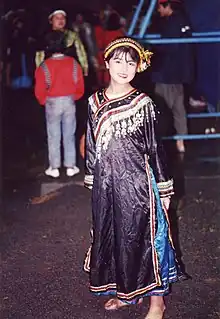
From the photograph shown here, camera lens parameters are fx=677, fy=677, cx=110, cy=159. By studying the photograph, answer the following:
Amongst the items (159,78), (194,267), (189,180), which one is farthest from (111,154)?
(159,78)

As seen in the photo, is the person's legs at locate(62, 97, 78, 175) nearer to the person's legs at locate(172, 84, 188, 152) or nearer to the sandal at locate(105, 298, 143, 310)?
the person's legs at locate(172, 84, 188, 152)

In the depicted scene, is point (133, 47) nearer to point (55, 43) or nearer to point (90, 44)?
point (55, 43)

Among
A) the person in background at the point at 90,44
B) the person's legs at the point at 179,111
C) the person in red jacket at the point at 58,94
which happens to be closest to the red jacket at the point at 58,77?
the person in red jacket at the point at 58,94

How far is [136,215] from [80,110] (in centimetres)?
688

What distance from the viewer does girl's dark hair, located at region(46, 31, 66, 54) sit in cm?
717

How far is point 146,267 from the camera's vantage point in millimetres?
4164

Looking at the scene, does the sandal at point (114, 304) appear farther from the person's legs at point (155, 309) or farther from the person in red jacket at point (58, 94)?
the person in red jacket at point (58, 94)

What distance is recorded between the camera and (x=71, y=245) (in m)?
5.71

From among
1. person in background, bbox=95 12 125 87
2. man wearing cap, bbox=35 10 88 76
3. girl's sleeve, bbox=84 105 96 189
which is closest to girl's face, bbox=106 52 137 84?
girl's sleeve, bbox=84 105 96 189

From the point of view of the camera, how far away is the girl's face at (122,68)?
13.3ft

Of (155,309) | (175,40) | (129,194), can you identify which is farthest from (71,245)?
(175,40)

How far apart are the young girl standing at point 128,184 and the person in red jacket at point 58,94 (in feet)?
10.3

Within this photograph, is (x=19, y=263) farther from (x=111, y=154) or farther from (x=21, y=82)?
(x=21, y=82)

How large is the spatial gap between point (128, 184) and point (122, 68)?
696 mm
